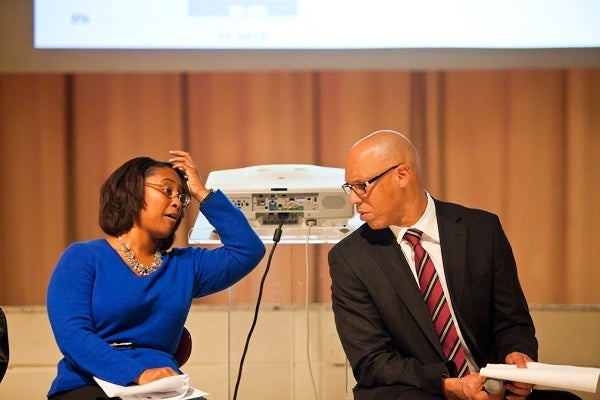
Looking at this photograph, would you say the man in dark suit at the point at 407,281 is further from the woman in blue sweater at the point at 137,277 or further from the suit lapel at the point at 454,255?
the woman in blue sweater at the point at 137,277

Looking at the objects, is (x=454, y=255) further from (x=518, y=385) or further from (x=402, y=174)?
(x=518, y=385)

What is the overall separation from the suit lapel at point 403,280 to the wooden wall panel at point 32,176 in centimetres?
212

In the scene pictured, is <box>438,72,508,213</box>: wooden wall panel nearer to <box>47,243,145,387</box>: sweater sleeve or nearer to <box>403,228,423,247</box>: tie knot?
<box>403,228,423,247</box>: tie knot

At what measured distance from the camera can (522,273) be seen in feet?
14.0

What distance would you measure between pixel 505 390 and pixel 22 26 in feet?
9.48

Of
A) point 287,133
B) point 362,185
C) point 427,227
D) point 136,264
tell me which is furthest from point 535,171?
point 136,264

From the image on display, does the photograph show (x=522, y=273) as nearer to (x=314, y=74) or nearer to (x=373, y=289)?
(x=314, y=74)

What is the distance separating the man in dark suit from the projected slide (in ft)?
4.93

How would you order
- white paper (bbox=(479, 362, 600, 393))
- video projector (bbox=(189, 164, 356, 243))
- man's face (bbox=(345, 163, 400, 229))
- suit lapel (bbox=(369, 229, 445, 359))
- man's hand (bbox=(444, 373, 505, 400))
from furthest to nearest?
1. video projector (bbox=(189, 164, 356, 243))
2. man's face (bbox=(345, 163, 400, 229))
3. suit lapel (bbox=(369, 229, 445, 359))
4. man's hand (bbox=(444, 373, 505, 400))
5. white paper (bbox=(479, 362, 600, 393))

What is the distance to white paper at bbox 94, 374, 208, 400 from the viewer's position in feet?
7.19

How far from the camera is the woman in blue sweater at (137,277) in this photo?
236 centimetres

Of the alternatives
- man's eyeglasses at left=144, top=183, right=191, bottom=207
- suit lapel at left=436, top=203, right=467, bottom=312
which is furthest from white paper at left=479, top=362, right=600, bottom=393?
man's eyeglasses at left=144, top=183, right=191, bottom=207

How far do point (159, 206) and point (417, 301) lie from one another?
2.61ft

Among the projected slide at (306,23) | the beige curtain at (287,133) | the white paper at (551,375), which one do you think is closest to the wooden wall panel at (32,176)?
the beige curtain at (287,133)
